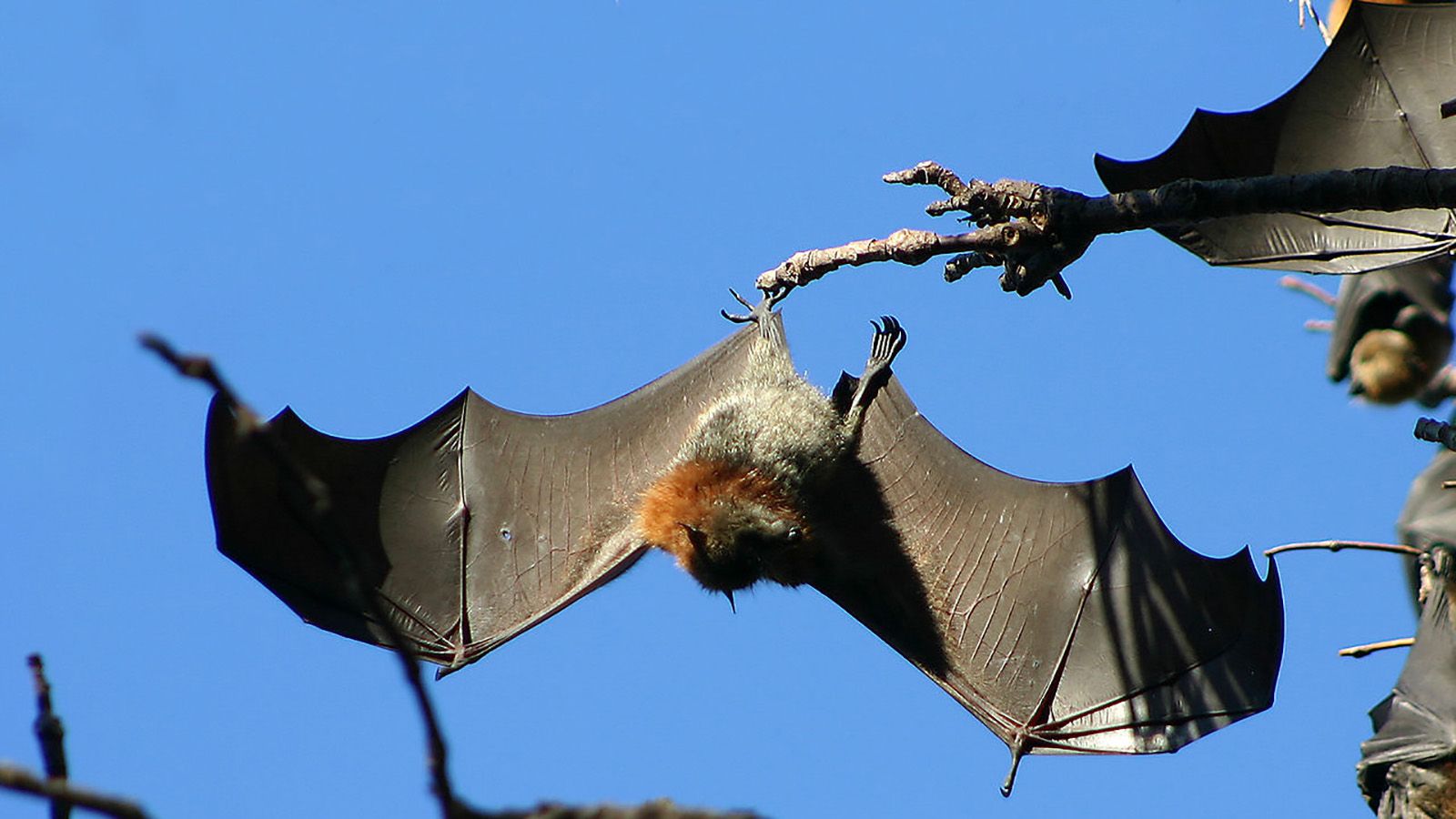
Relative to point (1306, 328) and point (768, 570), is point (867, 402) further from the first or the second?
point (1306, 328)

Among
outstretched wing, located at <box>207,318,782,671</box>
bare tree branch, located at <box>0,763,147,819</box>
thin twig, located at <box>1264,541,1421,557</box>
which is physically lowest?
bare tree branch, located at <box>0,763,147,819</box>

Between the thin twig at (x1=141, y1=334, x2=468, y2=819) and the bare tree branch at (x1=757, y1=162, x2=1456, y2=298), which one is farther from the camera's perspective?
the bare tree branch at (x1=757, y1=162, x2=1456, y2=298)

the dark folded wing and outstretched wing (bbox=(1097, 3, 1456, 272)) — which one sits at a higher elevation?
outstretched wing (bbox=(1097, 3, 1456, 272))

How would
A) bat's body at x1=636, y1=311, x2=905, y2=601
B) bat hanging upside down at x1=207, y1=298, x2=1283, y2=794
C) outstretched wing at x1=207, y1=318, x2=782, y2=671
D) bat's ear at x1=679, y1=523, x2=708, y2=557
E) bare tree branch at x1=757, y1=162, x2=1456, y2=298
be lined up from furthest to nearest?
outstretched wing at x1=207, y1=318, x2=782, y2=671
bat's body at x1=636, y1=311, x2=905, y2=601
bat's ear at x1=679, y1=523, x2=708, y2=557
bat hanging upside down at x1=207, y1=298, x2=1283, y2=794
bare tree branch at x1=757, y1=162, x2=1456, y2=298

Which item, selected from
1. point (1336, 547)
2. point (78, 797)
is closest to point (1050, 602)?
point (1336, 547)

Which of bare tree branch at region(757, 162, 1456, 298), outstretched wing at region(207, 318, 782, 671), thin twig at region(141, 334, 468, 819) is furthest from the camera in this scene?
outstretched wing at region(207, 318, 782, 671)

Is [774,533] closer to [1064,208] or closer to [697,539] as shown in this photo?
[697,539]

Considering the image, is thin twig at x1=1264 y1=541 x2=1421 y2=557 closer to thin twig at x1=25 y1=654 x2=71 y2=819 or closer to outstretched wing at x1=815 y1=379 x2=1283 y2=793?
outstretched wing at x1=815 y1=379 x2=1283 y2=793

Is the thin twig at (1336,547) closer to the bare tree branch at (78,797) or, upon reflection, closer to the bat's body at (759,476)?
the bat's body at (759,476)

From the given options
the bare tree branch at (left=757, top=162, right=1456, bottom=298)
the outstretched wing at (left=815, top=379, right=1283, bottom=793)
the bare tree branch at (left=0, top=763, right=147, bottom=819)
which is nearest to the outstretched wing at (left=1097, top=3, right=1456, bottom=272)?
the bare tree branch at (left=757, top=162, right=1456, bottom=298)
